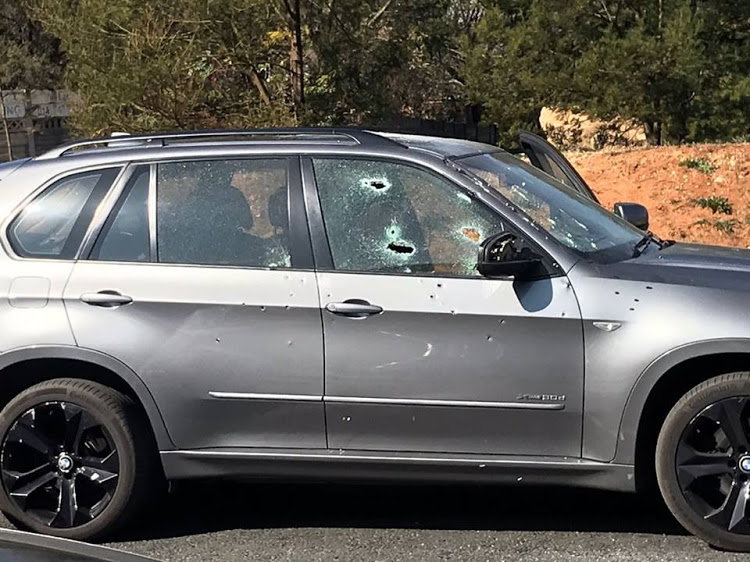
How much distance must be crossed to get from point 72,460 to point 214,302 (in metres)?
0.98

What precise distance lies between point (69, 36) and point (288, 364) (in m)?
13.2

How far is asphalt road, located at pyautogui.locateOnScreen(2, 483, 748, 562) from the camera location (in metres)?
4.39

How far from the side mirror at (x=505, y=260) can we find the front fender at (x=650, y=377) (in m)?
0.64

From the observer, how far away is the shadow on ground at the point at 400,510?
4711mm

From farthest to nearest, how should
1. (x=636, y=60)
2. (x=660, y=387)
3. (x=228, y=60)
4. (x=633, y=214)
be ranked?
(x=636, y=60), (x=228, y=60), (x=633, y=214), (x=660, y=387)

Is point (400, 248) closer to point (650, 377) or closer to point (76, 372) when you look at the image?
point (650, 377)

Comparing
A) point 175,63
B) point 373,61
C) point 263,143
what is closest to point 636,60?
point 373,61

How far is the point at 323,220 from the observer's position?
14.8 feet

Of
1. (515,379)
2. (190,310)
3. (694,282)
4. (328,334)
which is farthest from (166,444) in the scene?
(694,282)

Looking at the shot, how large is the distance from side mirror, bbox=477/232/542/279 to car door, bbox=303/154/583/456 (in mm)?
60

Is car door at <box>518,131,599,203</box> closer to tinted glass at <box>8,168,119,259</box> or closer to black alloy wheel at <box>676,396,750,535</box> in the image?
black alloy wheel at <box>676,396,750,535</box>

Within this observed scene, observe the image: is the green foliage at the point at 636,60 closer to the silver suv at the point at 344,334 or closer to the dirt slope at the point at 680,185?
the dirt slope at the point at 680,185

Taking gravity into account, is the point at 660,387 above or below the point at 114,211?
below

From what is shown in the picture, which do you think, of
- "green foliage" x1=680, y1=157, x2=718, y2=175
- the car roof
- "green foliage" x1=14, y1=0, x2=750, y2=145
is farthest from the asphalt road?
"green foliage" x1=14, y1=0, x2=750, y2=145
